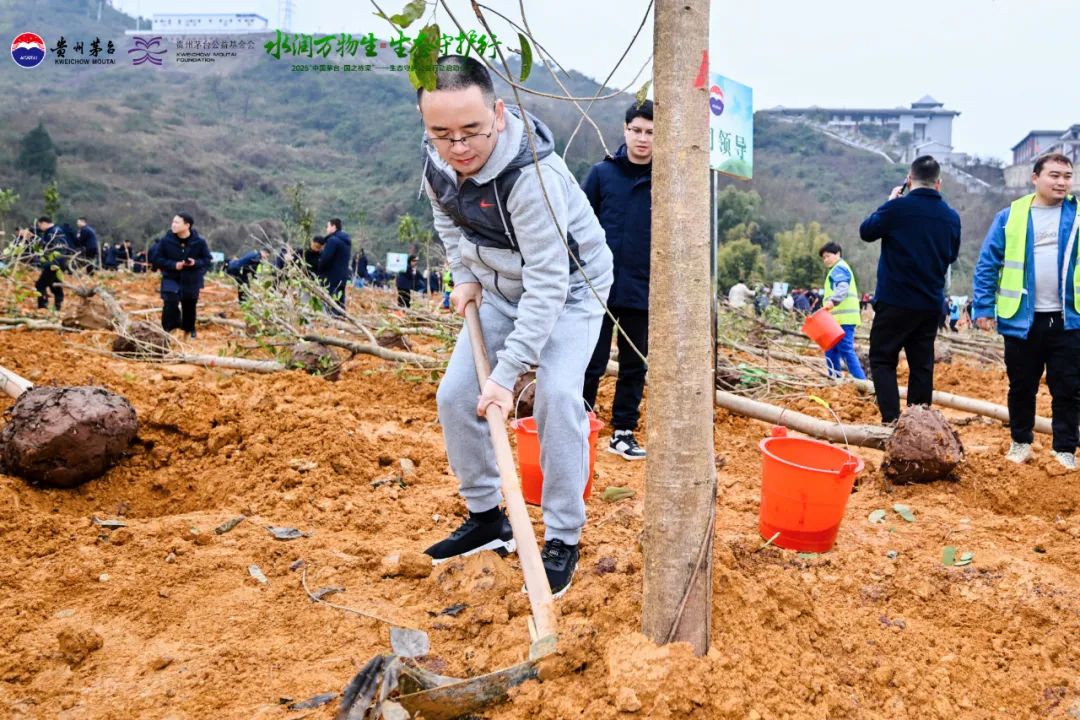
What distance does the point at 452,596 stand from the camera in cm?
216

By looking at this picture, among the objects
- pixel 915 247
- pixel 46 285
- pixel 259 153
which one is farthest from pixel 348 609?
pixel 259 153

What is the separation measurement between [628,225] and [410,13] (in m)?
2.50

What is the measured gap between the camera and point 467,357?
2326 mm

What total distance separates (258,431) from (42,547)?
120cm

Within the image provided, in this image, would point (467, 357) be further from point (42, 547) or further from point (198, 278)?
point (198, 278)

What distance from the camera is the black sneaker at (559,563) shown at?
2.11 m

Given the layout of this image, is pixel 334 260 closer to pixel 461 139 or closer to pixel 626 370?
pixel 626 370

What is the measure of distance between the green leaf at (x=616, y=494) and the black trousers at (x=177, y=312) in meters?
6.65

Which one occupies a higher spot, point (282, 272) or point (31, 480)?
point (282, 272)

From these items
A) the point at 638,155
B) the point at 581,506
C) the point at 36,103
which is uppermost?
the point at 36,103

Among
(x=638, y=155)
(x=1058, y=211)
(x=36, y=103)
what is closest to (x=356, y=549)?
(x=638, y=155)

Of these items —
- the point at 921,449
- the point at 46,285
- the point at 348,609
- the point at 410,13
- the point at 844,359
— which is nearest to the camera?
the point at 410,13

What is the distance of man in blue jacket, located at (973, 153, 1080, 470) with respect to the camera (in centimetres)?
376

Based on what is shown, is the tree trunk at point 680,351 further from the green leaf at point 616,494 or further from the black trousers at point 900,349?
the black trousers at point 900,349
